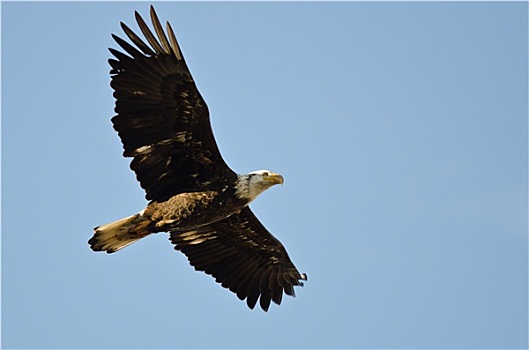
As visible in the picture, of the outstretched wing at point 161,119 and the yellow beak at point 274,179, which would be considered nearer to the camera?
the outstretched wing at point 161,119

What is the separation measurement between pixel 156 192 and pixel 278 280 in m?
2.90

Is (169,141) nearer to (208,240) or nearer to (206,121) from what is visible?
(206,121)

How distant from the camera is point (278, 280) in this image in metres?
16.7

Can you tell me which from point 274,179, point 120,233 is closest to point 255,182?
point 274,179

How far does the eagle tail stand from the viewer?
14781mm

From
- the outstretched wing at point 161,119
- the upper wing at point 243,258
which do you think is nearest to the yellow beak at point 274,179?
the outstretched wing at point 161,119

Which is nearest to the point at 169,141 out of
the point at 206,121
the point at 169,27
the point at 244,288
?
the point at 206,121

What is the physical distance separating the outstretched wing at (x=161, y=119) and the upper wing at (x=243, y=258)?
1705mm

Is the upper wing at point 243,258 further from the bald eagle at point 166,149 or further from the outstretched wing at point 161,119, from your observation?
the outstretched wing at point 161,119

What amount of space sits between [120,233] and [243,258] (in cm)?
249

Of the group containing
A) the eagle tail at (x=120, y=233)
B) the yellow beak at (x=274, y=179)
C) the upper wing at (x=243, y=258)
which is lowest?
the eagle tail at (x=120, y=233)

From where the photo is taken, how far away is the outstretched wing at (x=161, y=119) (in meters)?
14.4

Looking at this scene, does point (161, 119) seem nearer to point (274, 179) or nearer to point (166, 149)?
point (166, 149)

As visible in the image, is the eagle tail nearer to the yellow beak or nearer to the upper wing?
the upper wing
